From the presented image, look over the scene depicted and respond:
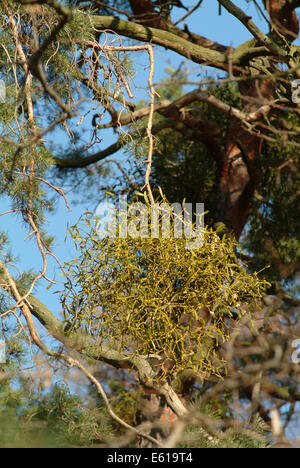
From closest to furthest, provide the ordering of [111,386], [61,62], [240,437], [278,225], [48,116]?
[240,437]
[61,62]
[48,116]
[278,225]
[111,386]

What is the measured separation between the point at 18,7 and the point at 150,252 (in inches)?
28.3

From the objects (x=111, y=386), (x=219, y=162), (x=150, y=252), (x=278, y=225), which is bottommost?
(x=111, y=386)

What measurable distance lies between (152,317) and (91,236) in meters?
0.24

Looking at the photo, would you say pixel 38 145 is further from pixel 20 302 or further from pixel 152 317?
pixel 152 317

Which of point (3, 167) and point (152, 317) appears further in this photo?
point (3, 167)

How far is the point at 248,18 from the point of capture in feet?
5.47

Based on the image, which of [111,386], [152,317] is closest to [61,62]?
[152,317]

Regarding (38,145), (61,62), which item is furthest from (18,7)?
(38,145)

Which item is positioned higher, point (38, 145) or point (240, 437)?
point (38, 145)

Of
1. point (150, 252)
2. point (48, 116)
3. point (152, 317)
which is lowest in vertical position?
point (152, 317)

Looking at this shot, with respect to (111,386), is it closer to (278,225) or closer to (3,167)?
(278,225)

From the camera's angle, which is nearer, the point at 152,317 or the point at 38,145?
the point at 152,317

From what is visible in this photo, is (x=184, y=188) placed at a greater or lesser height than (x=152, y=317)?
greater

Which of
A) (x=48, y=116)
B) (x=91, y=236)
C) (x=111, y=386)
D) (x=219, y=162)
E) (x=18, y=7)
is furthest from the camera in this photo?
(x=111, y=386)
